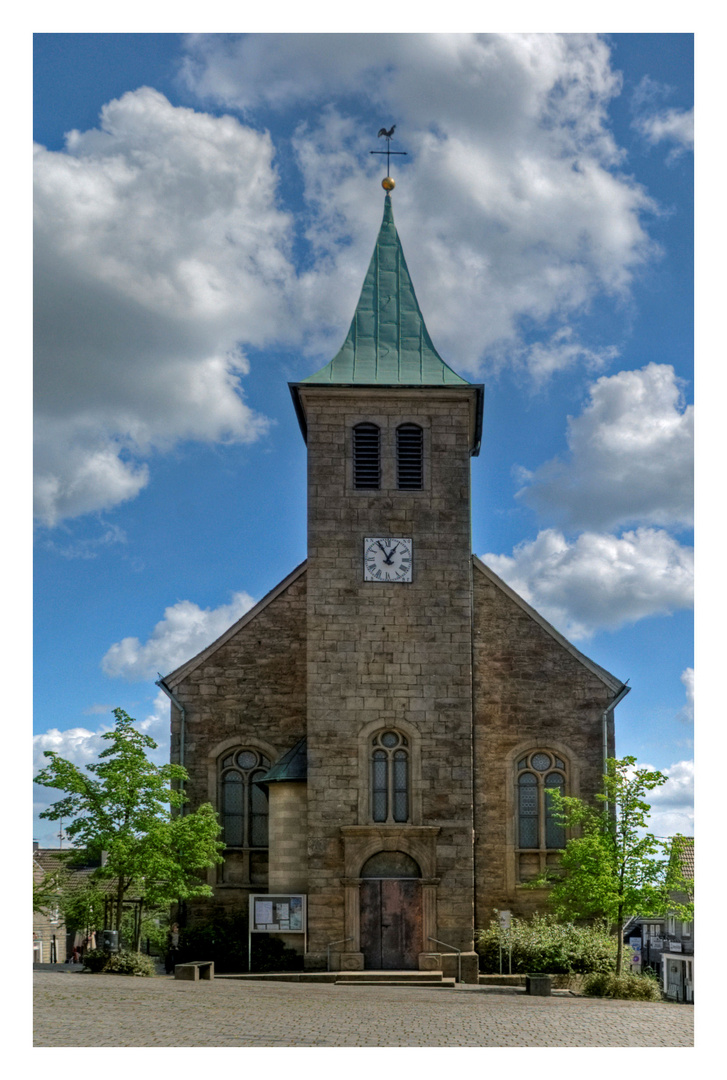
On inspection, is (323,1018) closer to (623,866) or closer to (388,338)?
(623,866)

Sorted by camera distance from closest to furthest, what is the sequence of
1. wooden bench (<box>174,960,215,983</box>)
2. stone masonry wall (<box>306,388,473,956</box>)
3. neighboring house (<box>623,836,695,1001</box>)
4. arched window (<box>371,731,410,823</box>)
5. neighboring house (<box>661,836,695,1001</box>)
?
wooden bench (<box>174,960,215,983</box>), stone masonry wall (<box>306,388,473,956</box>), arched window (<box>371,731,410,823</box>), neighboring house (<box>661,836,695,1001</box>), neighboring house (<box>623,836,695,1001</box>)

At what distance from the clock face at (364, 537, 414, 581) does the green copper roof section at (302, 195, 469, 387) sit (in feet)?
12.8

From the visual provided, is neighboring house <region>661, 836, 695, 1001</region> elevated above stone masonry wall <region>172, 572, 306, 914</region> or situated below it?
below

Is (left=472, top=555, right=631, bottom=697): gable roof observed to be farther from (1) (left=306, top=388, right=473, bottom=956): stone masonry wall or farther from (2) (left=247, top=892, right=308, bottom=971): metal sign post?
(2) (left=247, top=892, right=308, bottom=971): metal sign post

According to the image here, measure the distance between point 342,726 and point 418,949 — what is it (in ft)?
16.9

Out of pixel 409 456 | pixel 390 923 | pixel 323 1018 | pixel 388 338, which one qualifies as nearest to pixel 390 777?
pixel 390 923

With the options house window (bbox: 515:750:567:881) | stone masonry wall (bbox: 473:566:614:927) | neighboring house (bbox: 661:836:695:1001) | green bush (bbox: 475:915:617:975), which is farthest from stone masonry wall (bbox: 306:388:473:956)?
neighboring house (bbox: 661:836:695:1001)

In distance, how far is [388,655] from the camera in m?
28.2

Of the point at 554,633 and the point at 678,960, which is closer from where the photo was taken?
the point at 554,633

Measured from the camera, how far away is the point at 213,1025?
16969 millimetres

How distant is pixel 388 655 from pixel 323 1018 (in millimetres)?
11064

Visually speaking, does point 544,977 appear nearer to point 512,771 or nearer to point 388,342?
point 512,771

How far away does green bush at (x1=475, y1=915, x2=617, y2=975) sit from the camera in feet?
86.5

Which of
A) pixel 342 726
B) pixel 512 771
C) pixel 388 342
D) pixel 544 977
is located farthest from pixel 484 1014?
pixel 388 342
